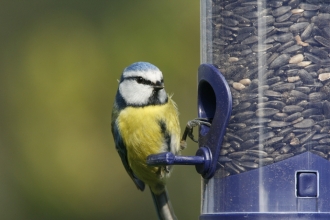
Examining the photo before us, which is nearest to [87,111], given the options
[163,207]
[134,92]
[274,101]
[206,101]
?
[163,207]

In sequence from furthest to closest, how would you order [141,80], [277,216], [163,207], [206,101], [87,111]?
[87,111] → [163,207] → [141,80] → [206,101] → [277,216]

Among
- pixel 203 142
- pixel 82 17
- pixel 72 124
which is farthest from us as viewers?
pixel 82 17

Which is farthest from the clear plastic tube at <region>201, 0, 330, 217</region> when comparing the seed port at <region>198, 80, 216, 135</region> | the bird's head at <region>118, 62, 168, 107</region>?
the bird's head at <region>118, 62, 168, 107</region>

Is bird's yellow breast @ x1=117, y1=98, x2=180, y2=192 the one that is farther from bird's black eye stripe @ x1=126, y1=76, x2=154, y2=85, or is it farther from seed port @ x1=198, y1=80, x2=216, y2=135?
seed port @ x1=198, y1=80, x2=216, y2=135

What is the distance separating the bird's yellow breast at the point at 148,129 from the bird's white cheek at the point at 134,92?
6 cm

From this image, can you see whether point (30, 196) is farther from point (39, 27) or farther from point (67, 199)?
→ point (39, 27)

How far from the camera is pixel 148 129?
17.7 feet

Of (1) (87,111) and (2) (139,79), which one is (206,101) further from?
(1) (87,111)

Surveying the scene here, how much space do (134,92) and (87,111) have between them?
13.8 ft

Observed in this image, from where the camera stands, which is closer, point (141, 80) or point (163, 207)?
point (141, 80)

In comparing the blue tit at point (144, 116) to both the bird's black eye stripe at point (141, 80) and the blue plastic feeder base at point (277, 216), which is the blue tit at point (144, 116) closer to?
the bird's black eye stripe at point (141, 80)

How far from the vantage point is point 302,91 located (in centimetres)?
422

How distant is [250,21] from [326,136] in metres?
0.86

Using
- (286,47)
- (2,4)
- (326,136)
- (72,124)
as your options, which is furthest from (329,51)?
(2,4)
